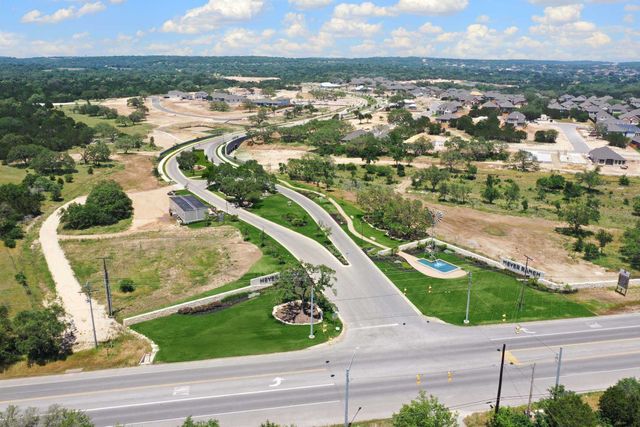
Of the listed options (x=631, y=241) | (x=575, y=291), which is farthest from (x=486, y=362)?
(x=631, y=241)

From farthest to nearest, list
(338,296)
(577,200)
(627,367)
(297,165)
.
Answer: (297,165) < (577,200) < (338,296) < (627,367)

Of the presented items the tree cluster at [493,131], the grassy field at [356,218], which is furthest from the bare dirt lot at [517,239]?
the tree cluster at [493,131]

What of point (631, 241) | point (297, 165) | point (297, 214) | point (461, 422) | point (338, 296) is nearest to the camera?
point (461, 422)

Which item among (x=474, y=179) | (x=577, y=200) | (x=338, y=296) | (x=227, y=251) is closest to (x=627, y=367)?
(x=338, y=296)

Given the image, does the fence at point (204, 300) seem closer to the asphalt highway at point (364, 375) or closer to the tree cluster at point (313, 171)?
the asphalt highway at point (364, 375)

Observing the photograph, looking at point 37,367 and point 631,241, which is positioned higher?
point 631,241

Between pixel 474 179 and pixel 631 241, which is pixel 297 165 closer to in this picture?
pixel 474 179

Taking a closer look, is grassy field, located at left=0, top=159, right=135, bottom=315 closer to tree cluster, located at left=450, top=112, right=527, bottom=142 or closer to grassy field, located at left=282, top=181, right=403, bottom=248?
grassy field, located at left=282, top=181, right=403, bottom=248

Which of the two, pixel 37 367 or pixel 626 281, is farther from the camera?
pixel 626 281
